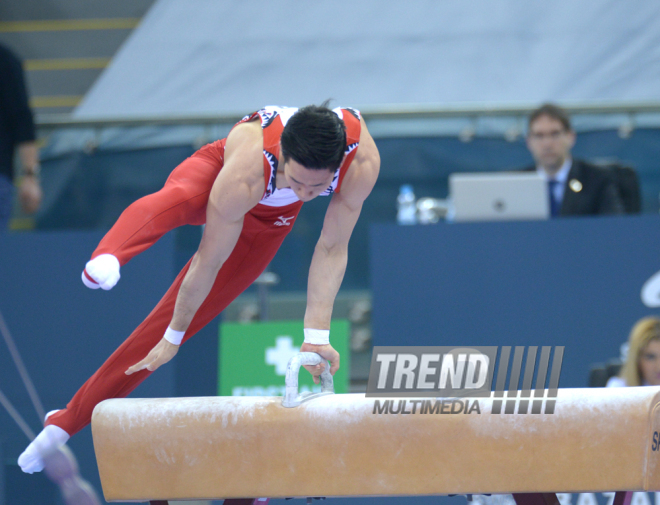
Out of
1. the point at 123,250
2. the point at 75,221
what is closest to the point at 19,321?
the point at 75,221

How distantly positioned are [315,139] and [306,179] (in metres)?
0.14

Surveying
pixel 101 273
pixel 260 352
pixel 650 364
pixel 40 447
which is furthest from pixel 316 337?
pixel 650 364

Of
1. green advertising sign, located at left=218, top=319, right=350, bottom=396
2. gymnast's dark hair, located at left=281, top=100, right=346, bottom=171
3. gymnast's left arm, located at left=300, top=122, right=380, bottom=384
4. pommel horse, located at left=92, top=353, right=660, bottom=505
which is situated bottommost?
green advertising sign, located at left=218, top=319, right=350, bottom=396

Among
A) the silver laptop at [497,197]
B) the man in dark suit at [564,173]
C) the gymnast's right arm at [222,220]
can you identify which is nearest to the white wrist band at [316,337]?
the gymnast's right arm at [222,220]

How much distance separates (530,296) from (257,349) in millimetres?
1629

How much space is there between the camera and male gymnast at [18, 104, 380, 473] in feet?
7.27

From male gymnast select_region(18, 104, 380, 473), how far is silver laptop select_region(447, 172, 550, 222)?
4.65ft

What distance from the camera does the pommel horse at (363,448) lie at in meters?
2.02

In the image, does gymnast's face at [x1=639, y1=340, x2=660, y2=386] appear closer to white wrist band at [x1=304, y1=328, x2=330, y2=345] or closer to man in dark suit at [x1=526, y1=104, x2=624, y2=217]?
man in dark suit at [x1=526, y1=104, x2=624, y2=217]

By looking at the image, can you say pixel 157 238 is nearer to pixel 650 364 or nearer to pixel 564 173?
pixel 650 364

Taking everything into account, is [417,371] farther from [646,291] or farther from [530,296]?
[646,291]

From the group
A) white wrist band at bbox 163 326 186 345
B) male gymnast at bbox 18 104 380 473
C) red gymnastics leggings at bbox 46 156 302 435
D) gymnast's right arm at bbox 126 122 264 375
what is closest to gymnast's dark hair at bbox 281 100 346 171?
male gymnast at bbox 18 104 380 473

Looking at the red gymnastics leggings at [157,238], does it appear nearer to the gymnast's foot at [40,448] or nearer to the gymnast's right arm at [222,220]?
the gymnast's foot at [40,448]

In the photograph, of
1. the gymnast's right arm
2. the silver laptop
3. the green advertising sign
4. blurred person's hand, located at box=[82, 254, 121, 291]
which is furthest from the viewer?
the green advertising sign
